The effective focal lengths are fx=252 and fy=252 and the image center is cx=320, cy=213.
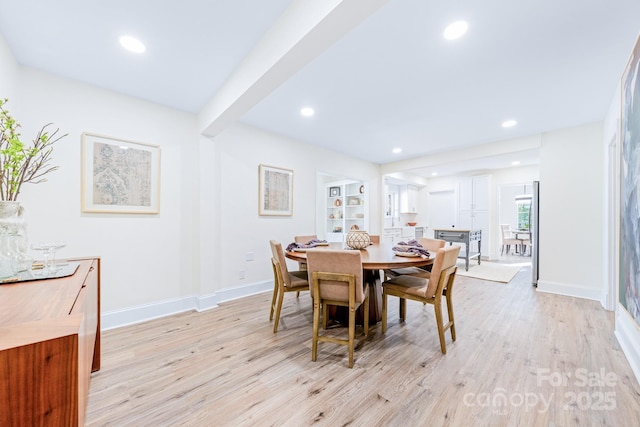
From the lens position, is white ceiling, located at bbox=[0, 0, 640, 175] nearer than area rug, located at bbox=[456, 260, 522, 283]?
Yes

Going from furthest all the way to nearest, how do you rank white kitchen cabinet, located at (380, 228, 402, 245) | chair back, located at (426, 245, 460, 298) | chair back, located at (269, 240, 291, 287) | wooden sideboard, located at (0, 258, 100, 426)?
white kitchen cabinet, located at (380, 228, 402, 245) → chair back, located at (269, 240, 291, 287) → chair back, located at (426, 245, 460, 298) → wooden sideboard, located at (0, 258, 100, 426)

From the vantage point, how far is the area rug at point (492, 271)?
459 cm

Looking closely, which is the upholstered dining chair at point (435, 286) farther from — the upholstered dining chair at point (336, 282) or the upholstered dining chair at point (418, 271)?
the upholstered dining chair at point (336, 282)

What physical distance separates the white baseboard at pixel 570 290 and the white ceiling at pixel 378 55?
2.31 m

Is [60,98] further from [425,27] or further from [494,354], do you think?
[494,354]

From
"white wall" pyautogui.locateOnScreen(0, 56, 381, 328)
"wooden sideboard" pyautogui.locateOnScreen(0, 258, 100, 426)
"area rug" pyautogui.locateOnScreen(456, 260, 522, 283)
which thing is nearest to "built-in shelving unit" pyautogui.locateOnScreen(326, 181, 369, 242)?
"white wall" pyautogui.locateOnScreen(0, 56, 381, 328)

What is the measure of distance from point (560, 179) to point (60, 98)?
239 inches

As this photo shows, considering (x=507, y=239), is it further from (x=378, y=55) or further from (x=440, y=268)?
(x=378, y=55)

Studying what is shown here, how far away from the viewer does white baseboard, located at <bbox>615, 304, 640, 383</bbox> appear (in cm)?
179

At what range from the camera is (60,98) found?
2311 mm

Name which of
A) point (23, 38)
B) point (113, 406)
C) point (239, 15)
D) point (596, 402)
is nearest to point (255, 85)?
point (239, 15)

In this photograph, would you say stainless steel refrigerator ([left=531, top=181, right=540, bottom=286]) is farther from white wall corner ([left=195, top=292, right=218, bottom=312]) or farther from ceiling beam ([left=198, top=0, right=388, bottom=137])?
white wall corner ([left=195, top=292, right=218, bottom=312])

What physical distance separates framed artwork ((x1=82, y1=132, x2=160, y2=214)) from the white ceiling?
1.88ft

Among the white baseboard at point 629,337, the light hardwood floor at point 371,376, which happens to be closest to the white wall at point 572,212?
the light hardwood floor at point 371,376
